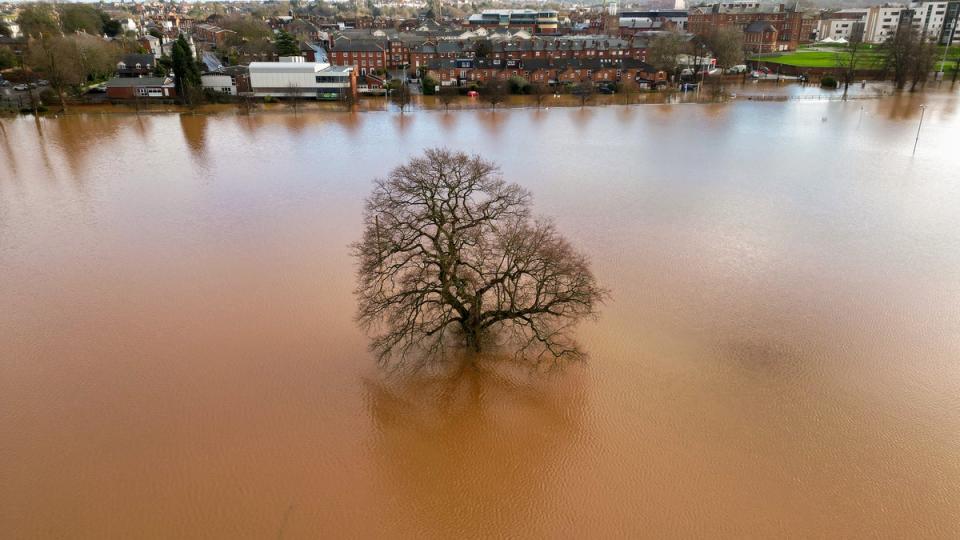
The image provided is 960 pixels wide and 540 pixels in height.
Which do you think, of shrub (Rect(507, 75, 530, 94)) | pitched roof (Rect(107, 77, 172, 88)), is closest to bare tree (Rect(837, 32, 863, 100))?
shrub (Rect(507, 75, 530, 94))

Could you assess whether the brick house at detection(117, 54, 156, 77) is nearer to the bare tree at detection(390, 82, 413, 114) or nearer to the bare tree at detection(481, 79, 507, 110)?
the bare tree at detection(390, 82, 413, 114)

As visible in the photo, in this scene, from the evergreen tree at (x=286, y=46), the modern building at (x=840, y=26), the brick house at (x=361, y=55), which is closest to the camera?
the brick house at (x=361, y=55)

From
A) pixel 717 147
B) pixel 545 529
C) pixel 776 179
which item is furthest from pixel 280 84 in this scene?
pixel 545 529

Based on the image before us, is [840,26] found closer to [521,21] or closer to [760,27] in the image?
[760,27]

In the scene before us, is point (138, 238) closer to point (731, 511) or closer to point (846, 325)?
point (731, 511)

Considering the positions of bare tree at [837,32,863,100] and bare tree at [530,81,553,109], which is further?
bare tree at [837,32,863,100]

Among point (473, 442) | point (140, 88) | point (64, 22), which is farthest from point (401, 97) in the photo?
point (64, 22)

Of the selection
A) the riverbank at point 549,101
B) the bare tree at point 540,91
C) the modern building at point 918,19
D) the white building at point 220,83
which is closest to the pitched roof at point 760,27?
the modern building at point 918,19

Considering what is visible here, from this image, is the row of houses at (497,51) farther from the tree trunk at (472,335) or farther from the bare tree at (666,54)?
the tree trunk at (472,335)
